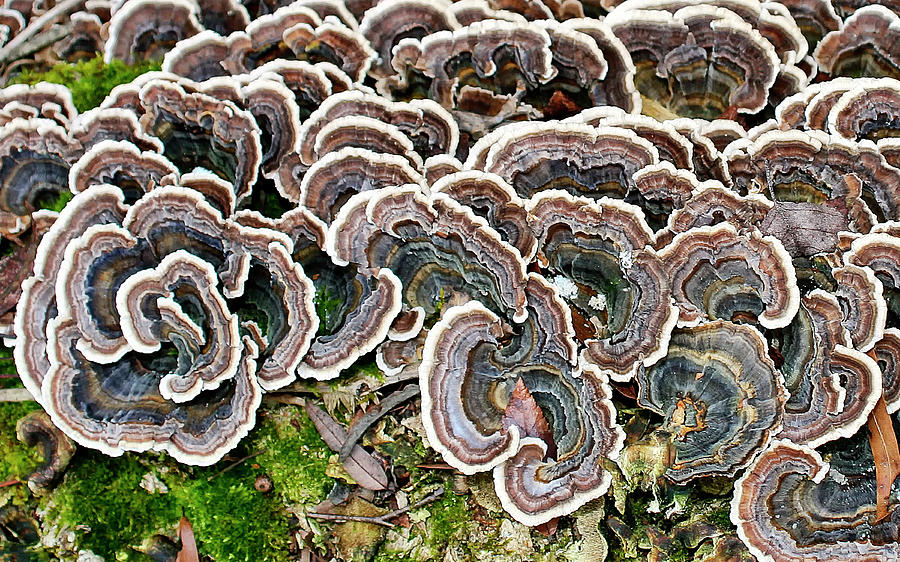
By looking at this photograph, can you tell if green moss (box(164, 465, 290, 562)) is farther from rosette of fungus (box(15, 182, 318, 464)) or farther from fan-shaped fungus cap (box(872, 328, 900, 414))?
fan-shaped fungus cap (box(872, 328, 900, 414))

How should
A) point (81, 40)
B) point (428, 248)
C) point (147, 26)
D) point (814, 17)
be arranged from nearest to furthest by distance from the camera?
point (428, 248)
point (814, 17)
point (147, 26)
point (81, 40)

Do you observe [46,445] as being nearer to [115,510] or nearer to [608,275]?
[115,510]

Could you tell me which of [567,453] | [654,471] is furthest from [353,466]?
[654,471]

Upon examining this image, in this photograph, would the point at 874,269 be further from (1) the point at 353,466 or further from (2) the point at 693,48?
(1) the point at 353,466

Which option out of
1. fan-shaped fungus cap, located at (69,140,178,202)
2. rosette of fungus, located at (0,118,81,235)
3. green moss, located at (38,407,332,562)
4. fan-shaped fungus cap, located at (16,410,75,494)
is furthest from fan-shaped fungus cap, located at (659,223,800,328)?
rosette of fungus, located at (0,118,81,235)

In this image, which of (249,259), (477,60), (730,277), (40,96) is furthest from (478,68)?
(40,96)

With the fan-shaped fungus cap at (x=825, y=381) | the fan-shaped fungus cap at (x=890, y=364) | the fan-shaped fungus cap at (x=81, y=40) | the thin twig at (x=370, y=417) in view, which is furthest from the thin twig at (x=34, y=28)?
the fan-shaped fungus cap at (x=890, y=364)
